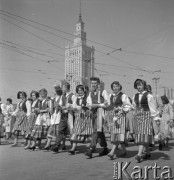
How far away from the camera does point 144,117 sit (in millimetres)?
4699

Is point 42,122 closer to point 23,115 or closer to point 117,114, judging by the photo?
point 23,115

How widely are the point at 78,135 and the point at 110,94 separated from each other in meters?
1.12

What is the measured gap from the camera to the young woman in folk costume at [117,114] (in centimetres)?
485

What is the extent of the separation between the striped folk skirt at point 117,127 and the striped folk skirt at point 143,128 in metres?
0.28

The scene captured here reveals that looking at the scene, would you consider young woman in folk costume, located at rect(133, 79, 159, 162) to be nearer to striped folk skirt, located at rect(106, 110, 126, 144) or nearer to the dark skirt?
striped folk skirt, located at rect(106, 110, 126, 144)

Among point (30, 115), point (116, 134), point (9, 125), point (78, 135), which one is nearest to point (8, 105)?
point (9, 125)

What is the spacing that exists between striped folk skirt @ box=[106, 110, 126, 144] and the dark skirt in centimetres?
203

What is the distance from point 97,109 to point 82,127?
0.50 m

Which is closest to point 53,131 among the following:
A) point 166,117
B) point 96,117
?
point 96,117

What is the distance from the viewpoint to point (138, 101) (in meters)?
4.80

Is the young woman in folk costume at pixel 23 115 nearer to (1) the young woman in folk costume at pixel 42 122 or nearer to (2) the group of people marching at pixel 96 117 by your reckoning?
(2) the group of people marching at pixel 96 117

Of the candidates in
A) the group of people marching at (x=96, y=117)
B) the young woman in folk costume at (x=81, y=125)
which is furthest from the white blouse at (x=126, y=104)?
the young woman in folk costume at (x=81, y=125)

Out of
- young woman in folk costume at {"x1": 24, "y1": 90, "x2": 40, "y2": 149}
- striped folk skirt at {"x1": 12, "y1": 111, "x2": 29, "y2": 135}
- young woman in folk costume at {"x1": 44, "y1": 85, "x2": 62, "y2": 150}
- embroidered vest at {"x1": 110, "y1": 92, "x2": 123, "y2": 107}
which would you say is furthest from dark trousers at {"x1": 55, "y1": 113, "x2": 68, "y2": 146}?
embroidered vest at {"x1": 110, "y1": 92, "x2": 123, "y2": 107}

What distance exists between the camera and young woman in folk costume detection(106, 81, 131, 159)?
191 inches
